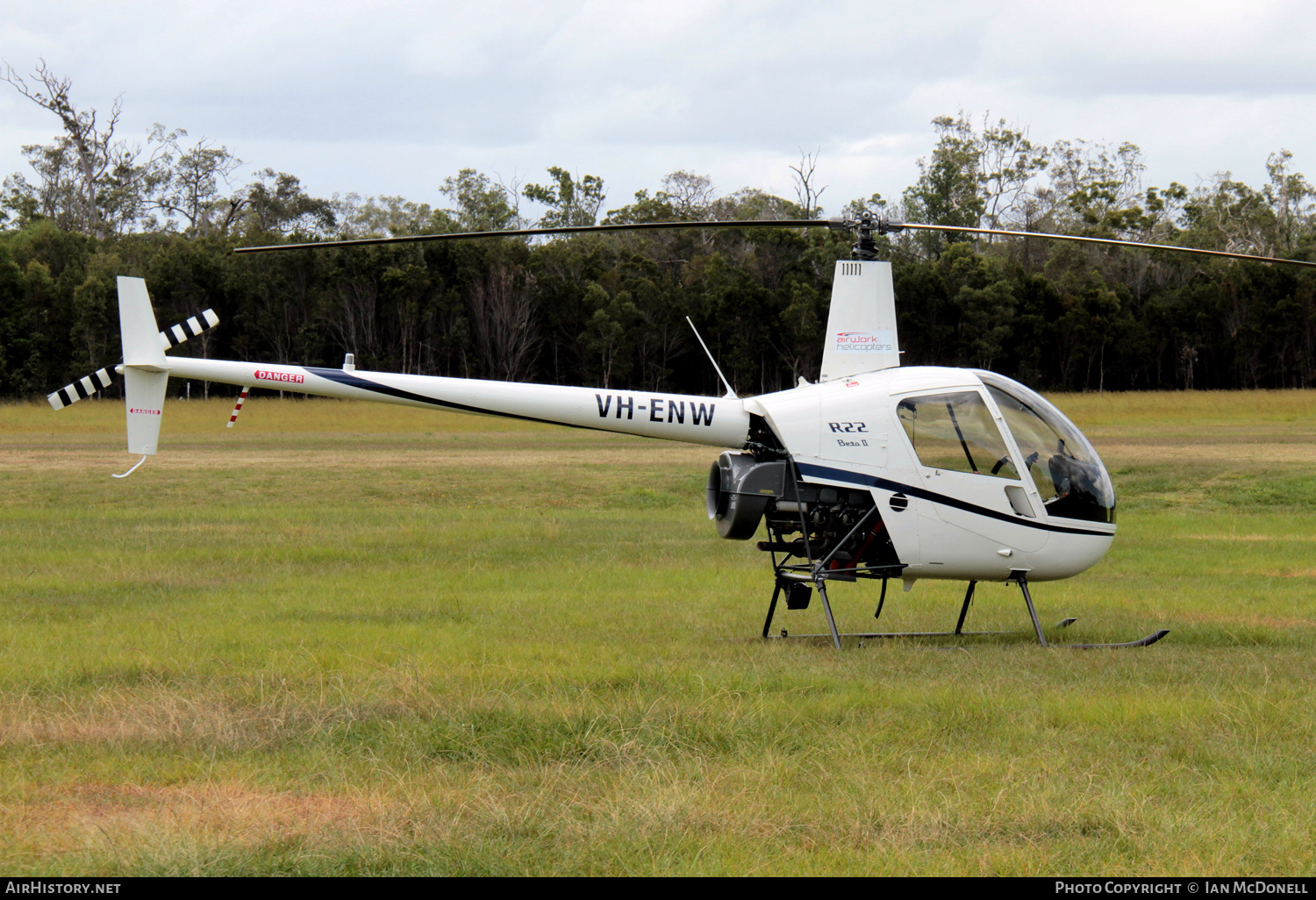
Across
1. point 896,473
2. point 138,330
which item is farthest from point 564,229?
point 138,330

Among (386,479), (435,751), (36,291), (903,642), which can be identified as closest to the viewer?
(435,751)

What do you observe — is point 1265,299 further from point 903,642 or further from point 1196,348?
point 903,642

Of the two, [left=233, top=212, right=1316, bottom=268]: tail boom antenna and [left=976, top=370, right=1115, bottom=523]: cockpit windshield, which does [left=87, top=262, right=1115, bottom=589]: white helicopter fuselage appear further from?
[left=233, top=212, right=1316, bottom=268]: tail boom antenna

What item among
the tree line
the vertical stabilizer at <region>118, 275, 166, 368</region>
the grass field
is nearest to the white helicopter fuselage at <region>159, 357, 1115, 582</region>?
the grass field

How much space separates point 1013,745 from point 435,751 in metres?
3.25

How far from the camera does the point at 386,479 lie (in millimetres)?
26062

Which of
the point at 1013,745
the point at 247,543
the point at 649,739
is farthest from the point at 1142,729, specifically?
the point at 247,543

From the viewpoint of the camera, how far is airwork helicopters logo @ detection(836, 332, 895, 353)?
1093cm

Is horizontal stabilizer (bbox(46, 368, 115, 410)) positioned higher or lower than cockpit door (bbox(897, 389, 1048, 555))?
higher

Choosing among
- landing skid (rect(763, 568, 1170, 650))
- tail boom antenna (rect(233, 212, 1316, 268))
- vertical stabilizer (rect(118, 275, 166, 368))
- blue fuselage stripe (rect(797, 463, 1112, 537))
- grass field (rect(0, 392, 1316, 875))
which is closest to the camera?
grass field (rect(0, 392, 1316, 875))

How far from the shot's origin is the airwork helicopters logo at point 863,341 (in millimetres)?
10930

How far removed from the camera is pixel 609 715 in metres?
7.25

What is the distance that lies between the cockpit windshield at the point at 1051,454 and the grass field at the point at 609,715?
4.17 ft

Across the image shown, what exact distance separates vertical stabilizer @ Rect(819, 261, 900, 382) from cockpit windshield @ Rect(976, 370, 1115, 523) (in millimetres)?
961
